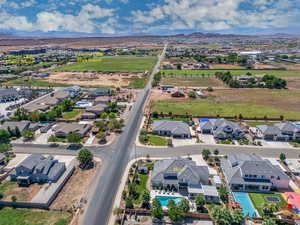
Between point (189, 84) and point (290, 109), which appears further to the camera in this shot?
point (189, 84)

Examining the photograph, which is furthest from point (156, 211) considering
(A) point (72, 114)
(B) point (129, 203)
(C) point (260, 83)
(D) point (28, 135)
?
(C) point (260, 83)

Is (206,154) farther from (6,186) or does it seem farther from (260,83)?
(260,83)

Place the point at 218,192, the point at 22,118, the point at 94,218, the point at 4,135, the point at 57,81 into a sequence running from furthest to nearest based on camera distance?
the point at 57,81 < the point at 22,118 < the point at 4,135 < the point at 218,192 < the point at 94,218

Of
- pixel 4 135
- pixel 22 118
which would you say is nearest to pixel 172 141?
pixel 4 135

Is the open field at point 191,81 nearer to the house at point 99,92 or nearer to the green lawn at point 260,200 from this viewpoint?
the house at point 99,92

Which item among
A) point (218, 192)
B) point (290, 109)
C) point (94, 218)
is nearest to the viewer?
point (94, 218)

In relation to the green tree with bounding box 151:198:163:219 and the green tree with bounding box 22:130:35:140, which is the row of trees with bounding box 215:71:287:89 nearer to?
the green tree with bounding box 151:198:163:219

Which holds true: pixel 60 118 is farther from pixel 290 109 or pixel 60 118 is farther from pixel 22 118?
pixel 290 109
